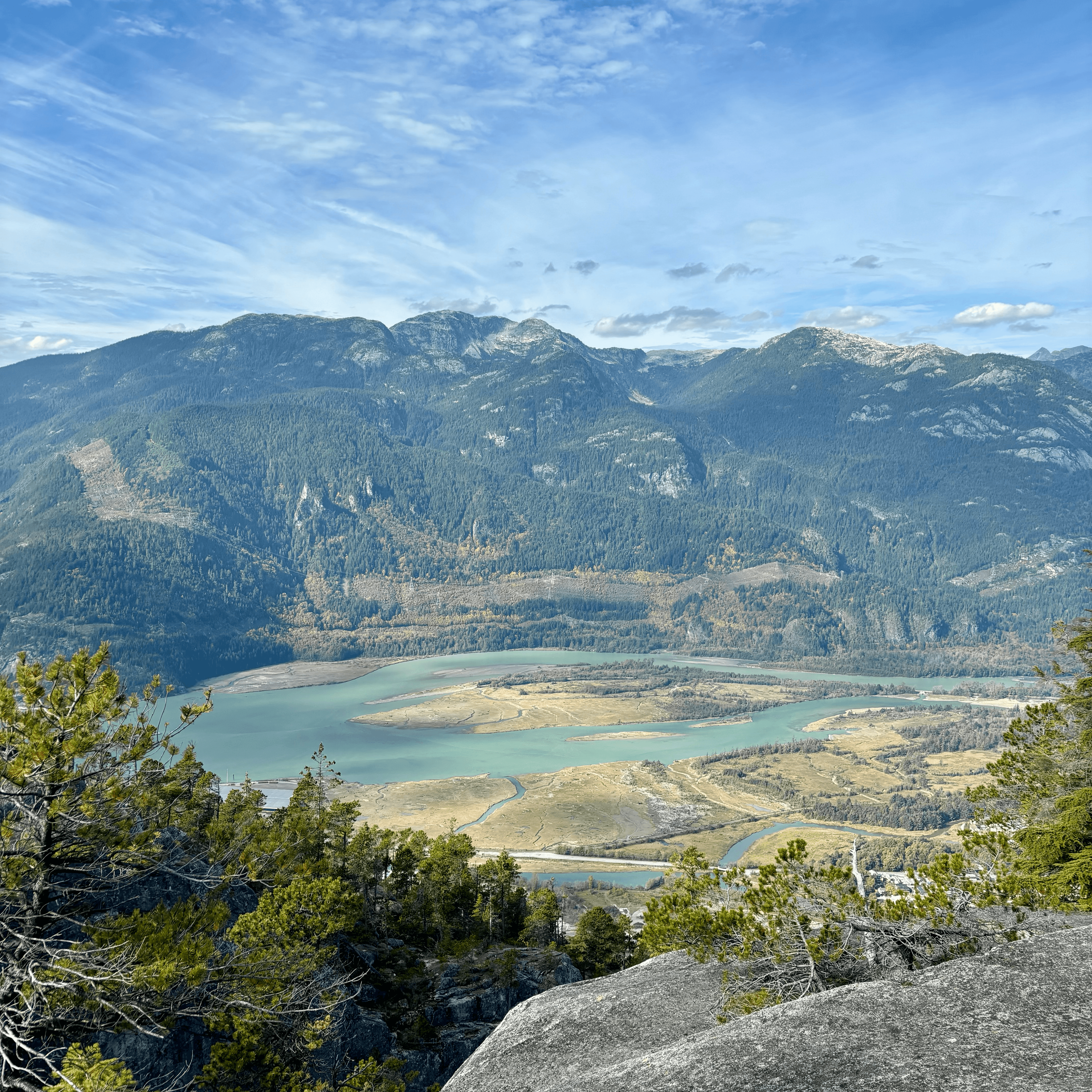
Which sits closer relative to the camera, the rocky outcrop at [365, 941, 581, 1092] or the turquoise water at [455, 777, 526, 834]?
the rocky outcrop at [365, 941, 581, 1092]

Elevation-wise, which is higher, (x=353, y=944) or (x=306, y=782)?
(x=306, y=782)

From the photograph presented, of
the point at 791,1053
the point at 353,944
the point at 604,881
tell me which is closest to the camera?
the point at 791,1053

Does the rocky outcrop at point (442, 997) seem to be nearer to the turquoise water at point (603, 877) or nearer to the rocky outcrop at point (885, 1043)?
the rocky outcrop at point (885, 1043)

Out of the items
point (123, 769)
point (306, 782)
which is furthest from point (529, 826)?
point (123, 769)

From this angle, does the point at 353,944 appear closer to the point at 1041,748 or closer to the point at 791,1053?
the point at 1041,748

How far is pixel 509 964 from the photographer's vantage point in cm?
5228

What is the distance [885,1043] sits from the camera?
43.4 ft

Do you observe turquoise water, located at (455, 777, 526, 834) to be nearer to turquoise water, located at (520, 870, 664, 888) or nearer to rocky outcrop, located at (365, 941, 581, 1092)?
turquoise water, located at (520, 870, 664, 888)

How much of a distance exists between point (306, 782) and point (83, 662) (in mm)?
60448

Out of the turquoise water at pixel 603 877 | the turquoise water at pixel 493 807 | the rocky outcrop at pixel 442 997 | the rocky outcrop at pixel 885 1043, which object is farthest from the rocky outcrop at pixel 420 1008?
the turquoise water at pixel 493 807

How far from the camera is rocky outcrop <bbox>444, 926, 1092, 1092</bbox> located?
12352 mm

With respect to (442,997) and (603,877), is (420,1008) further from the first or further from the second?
(603,877)

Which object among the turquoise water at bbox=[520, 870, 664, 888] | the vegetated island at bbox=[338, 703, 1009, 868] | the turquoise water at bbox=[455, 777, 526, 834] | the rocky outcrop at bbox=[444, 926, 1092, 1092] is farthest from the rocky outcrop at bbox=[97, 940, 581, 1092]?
the turquoise water at bbox=[455, 777, 526, 834]

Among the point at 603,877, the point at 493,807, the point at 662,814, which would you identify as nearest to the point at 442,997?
the point at 603,877
